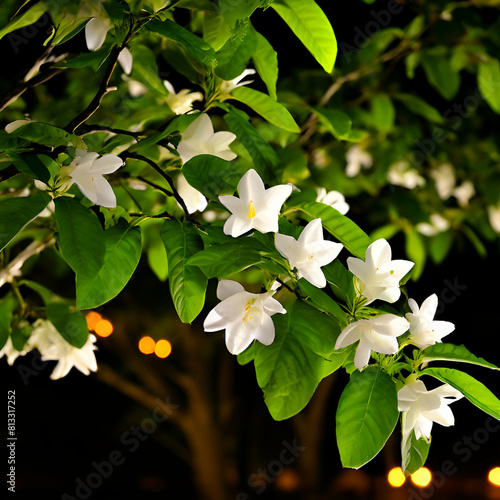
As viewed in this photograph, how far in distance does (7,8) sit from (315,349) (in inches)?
30.9

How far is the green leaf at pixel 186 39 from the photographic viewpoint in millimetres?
548

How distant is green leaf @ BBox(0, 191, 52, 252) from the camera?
0.47 metres

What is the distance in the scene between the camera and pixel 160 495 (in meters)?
4.18

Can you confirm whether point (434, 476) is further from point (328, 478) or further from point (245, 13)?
point (245, 13)

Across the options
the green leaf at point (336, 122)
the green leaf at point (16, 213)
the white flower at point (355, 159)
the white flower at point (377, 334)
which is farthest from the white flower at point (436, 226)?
the green leaf at point (16, 213)

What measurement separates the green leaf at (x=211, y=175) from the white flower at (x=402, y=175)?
140 cm

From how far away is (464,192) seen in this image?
2.03 metres

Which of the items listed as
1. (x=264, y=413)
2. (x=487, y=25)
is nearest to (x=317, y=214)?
(x=487, y=25)

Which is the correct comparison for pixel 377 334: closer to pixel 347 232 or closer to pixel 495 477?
pixel 347 232

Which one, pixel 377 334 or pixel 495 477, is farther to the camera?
pixel 495 477

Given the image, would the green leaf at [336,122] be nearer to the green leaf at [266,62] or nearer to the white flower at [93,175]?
the green leaf at [266,62]

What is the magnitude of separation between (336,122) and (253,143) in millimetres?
265

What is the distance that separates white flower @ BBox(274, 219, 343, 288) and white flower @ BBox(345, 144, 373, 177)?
1.36 metres

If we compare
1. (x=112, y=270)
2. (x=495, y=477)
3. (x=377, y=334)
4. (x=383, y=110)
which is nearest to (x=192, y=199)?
(x=112, y=270)
